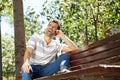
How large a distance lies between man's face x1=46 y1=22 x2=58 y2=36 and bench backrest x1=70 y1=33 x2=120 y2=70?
482mm

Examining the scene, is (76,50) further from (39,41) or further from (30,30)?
(30,30)

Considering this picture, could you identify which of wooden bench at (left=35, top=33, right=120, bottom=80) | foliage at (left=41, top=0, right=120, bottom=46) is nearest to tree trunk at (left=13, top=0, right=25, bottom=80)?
wooden bench at (left=35, top=33, right=120, bottom=80)

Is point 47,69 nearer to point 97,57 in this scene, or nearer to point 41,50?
point 41,50

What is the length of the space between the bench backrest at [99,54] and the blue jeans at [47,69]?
22 centimetres

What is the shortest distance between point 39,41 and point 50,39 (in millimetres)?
186

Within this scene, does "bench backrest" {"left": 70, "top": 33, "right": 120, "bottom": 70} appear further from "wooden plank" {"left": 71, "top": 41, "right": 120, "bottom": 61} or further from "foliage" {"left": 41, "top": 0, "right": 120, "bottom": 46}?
"foliage" {"left": 41, "top": 0, "right": 120, "bottom": 46}

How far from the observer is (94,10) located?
66.0ft

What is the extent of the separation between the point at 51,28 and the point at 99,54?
1126 millimetres

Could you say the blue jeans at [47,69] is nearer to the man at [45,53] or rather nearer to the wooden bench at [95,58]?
the man at [45,53]

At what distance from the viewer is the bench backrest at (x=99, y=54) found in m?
4.18

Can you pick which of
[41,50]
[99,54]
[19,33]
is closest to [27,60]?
[41,50]

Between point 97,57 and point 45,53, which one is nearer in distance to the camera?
point 97,57

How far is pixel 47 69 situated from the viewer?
17.5ft

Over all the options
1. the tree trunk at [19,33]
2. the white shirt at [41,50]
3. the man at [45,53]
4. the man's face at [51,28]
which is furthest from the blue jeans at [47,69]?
the tree trunk at [19,33]
